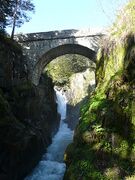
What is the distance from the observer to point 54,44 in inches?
981

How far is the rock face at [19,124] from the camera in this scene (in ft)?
45.0

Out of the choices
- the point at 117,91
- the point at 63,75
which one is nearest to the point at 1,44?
the point at 117,91

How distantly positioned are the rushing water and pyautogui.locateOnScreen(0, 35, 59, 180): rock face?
1.27 ft

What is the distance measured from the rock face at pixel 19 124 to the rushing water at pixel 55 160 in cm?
39

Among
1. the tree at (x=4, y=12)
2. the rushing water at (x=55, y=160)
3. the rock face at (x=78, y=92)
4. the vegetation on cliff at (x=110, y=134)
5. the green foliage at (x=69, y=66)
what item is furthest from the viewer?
the green foliage at (x=69, y=66)

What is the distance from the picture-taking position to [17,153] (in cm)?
1451

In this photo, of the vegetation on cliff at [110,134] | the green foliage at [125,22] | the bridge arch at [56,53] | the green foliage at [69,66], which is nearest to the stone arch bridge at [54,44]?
the bridge arch at [56,53]

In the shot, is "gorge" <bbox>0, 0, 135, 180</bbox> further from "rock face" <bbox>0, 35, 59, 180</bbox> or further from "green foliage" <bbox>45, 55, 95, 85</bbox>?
"green foliage" <bbox>45, 55, 95, 85</bbox>

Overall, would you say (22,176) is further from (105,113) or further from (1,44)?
(1,44)

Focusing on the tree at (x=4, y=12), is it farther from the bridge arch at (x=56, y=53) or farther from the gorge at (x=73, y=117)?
the bridge arch at (x=56, y=53)

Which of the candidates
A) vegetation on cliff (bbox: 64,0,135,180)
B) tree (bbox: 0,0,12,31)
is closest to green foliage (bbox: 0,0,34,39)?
tree (bbox: 0,0,12,31)

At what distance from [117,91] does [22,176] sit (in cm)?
660

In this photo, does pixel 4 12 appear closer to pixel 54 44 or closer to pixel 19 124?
pixel 54 44

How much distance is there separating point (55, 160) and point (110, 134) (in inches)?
370
